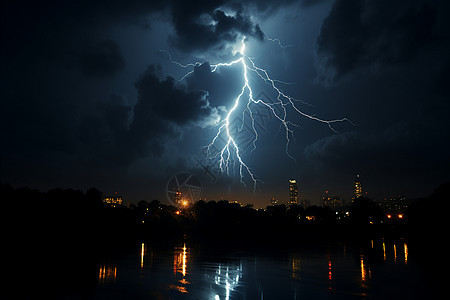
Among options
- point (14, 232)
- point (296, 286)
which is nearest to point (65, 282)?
point (296, 286)

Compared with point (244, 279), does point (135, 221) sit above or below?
above

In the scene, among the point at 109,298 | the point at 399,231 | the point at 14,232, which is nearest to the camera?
the point at 109,298

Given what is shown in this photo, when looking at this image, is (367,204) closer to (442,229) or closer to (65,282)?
(442,229)

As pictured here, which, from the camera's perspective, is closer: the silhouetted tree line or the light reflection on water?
the light reflection on water

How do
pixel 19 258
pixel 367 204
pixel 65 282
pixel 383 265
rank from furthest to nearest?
pixel 367 204 < pixel 383 265 < pixel 19 258 < pixel 65 282

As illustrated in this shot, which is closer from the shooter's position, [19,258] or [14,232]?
[19,258]

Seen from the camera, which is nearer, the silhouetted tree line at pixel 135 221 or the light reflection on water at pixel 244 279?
the light reflection on water at pixel 244 279

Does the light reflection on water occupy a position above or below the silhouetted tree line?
below

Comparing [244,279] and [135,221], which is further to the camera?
[135,221]

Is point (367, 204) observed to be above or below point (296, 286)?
above

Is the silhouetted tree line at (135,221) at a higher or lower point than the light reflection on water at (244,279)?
higher
